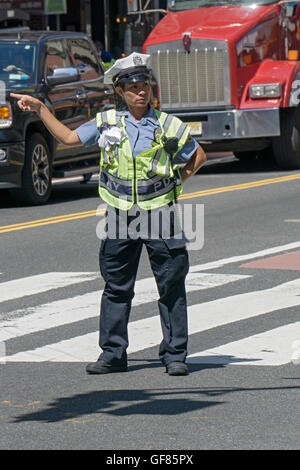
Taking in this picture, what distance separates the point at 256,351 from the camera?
7.44m

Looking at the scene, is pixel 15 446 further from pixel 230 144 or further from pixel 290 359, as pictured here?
pixel 230 144

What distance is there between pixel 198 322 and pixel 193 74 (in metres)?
11.1

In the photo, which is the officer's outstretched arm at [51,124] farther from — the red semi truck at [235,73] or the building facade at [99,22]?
the building facade at [99,22]

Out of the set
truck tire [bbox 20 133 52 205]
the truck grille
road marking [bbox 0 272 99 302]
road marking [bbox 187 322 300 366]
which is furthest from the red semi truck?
road marking [bbox 187 322 300 366]

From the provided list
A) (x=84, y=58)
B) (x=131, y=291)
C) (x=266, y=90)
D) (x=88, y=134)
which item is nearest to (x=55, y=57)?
(x=84, y=58)

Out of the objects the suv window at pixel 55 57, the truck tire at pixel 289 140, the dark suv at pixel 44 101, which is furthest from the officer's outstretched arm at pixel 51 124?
the truck tire at pixel 289 140

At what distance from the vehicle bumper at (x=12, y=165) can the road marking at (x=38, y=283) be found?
14.3 ft

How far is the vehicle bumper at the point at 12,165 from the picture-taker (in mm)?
14656

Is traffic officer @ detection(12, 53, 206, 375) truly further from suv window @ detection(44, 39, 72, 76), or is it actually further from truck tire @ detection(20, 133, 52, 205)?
suv window @ detection(44, 39, 72, 76)

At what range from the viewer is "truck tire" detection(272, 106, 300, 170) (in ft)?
62.7

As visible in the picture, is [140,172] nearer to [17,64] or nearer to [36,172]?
[36,172]

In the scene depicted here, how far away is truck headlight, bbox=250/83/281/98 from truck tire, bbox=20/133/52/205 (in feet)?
14.1

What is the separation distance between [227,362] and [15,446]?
1979 mm

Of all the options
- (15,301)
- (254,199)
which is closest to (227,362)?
(15,301)
